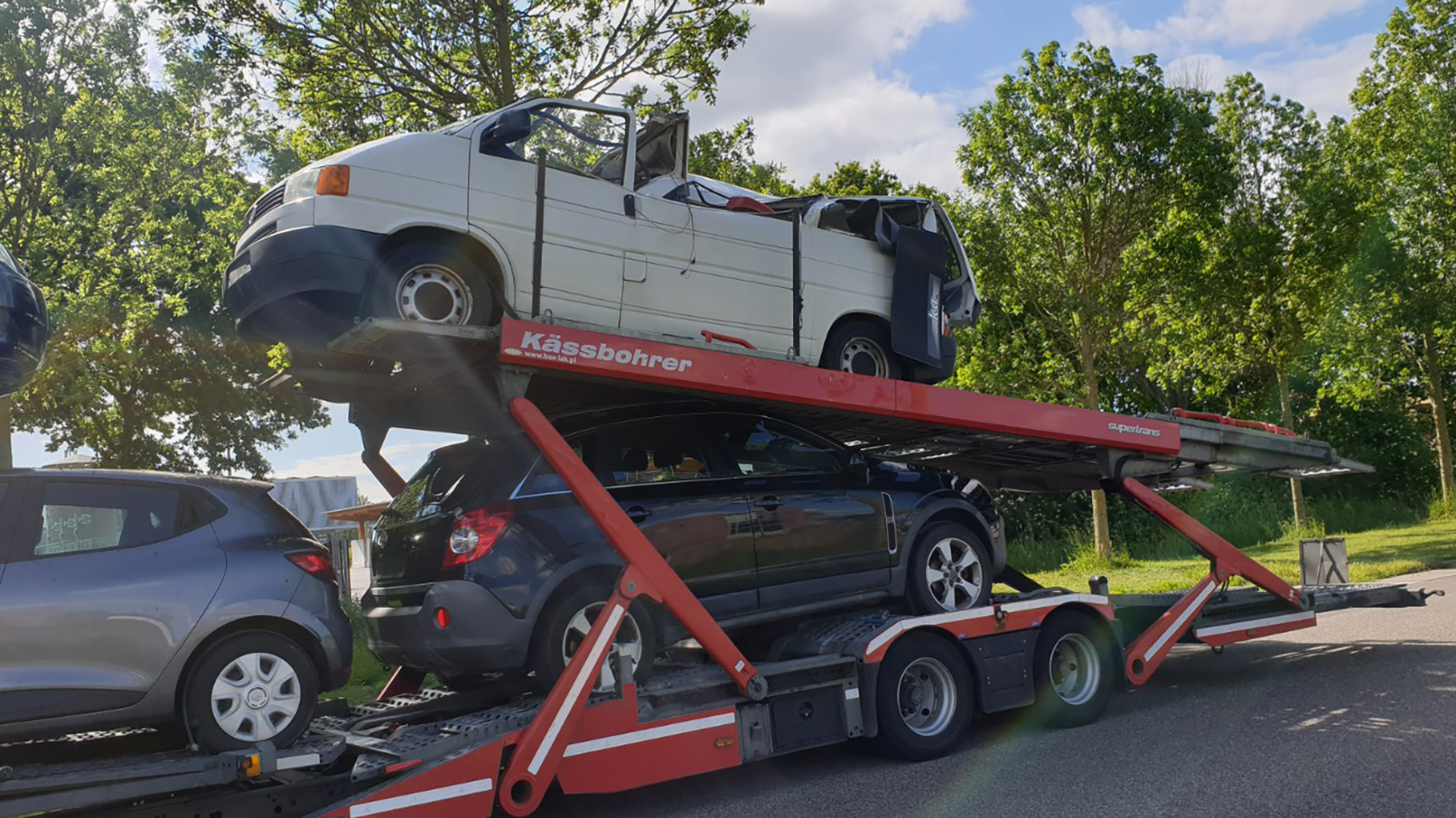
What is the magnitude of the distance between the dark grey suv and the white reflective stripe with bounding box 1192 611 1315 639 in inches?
230

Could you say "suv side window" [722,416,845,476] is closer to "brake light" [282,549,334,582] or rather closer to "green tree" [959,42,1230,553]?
"brake light" [282,549,334,582]

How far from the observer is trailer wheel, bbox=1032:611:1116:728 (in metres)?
7.15

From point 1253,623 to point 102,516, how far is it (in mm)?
7337

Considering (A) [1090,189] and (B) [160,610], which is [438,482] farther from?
(A) [1090,189]

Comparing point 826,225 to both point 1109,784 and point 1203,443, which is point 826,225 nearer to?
point 1203,443

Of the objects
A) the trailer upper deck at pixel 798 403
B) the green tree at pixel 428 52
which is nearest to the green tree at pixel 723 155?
the green tree at pixel 428 52

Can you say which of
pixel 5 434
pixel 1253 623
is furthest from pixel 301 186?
pixel 5 434

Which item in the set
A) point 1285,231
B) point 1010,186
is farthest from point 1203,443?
point 1285,231

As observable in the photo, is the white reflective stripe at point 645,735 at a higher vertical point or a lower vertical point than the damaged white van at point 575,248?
lower

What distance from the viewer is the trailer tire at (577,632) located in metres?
5.46

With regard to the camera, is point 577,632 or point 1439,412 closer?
point 577,632

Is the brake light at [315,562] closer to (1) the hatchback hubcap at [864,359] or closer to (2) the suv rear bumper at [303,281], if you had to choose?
(2) the suv rear bumper at [303,281]

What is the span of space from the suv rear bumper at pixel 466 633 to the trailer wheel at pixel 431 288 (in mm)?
1318

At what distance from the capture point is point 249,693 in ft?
15.9
